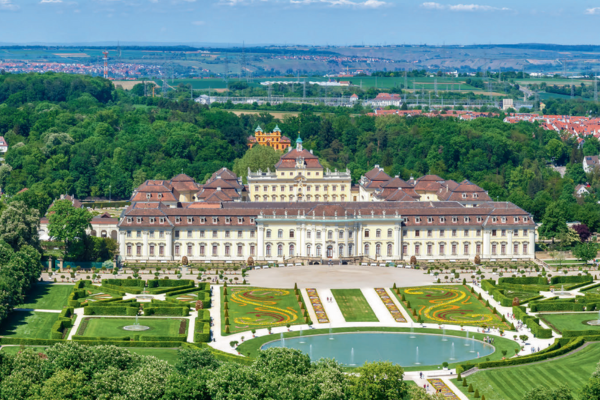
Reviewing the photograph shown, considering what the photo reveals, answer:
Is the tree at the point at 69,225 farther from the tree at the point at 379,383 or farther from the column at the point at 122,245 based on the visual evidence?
the tree at the point at 379,383

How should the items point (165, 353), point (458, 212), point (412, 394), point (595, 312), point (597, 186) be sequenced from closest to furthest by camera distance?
1. point (412, 394)
2. point (165, 353)
3. point (595, 312)
4. point (458, 212)
5. point (597, 186)

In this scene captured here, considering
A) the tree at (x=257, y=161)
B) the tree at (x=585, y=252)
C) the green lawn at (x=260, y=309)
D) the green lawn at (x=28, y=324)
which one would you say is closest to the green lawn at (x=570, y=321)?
the green lawn at (x=260, y=309)

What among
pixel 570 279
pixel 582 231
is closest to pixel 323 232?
pixel 570 279

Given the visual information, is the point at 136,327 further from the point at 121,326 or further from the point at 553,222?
the point at 553,222

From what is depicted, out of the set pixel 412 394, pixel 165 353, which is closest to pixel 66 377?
pixel 165 353

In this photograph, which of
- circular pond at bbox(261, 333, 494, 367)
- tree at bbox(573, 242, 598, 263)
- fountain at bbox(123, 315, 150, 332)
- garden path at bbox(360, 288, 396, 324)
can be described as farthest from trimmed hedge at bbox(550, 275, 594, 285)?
fountain at bbox(123, 315, 150, 332)

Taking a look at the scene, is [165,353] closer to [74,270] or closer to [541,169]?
[74,270]

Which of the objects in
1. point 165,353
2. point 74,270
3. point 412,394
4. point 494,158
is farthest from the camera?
point 494,158

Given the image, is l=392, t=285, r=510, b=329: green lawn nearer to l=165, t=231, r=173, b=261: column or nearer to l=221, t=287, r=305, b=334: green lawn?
l=221, t=287, r=305, b=334: green lawn
